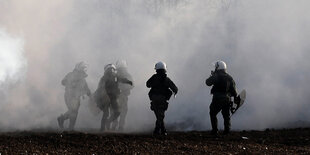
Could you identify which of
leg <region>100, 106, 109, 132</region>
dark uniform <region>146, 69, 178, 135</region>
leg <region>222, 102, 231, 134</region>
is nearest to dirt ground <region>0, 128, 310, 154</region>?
leg <region>222, 102, 231, 134</region>

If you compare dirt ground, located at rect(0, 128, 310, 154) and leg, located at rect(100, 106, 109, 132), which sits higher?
leg, located at rect(100, 106, 109, 132)

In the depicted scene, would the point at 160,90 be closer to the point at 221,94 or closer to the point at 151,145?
the point at 221,94

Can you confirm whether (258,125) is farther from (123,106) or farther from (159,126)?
(159,126)

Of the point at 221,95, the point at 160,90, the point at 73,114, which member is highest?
the point at 160,90

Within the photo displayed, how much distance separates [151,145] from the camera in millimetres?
10164

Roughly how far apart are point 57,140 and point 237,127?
9426 mm

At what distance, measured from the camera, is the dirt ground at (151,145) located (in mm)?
9352

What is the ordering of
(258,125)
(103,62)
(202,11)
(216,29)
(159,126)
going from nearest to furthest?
(159,126), (258,125), (103,62), (216,29), (202,11)

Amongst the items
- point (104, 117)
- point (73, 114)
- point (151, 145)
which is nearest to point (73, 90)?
point (73, 114)

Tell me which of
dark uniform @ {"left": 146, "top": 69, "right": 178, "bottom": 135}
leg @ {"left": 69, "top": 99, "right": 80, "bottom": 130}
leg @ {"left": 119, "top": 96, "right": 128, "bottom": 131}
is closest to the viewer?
dark uniform @ {"left": 146, "top": 69, "right": 178, "bottom": 135}

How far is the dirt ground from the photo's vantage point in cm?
935

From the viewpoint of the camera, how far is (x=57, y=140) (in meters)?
10.3

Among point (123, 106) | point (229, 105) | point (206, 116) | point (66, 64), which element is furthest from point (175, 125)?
point (66, 64)

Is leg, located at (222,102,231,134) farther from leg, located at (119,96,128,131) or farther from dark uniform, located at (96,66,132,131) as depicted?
leg, located at (119,96,128,131)
